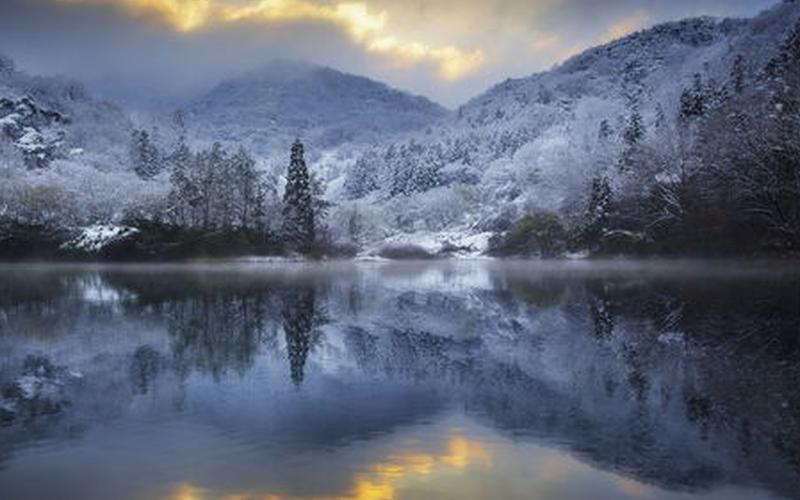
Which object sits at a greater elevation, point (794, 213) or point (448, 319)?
point (794, 213)

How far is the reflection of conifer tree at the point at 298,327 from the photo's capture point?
21703 mm

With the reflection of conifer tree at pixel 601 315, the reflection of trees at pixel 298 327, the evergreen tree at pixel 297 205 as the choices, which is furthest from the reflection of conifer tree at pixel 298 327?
the evergreen tree at pixel 297 205

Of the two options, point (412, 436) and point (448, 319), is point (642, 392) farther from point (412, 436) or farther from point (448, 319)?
point (448, 319)

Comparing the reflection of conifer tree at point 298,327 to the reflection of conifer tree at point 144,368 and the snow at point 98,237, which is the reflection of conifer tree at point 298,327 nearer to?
the reflection of conifer tree at point 144,368

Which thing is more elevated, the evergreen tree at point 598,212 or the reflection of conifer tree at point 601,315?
the evergreen tree at point 598,212

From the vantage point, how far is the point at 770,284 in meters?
45.6

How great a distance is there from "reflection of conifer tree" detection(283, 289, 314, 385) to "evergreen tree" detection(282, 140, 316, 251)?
65668mm

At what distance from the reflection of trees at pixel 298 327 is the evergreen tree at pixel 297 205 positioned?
64.9 m

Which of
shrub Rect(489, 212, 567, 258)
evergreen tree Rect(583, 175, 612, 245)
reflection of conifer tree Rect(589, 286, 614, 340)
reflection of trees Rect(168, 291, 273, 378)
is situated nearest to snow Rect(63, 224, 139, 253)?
evergreen tree Rect(583, 175, 612, 245)

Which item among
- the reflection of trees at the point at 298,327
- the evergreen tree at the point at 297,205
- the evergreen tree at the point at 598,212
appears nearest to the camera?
the reflection of trees at the point at 298,327

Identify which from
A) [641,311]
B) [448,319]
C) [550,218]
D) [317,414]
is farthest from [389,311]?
[550,218]

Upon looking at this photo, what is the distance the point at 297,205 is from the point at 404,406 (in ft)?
321

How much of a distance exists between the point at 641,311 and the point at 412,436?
22.5m

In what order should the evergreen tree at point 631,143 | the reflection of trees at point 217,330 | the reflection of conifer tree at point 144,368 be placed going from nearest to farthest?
the reflection of conifer tree at point 144,368
the reflection of trees at point 217,330
the evergreen tree at point 631,143
